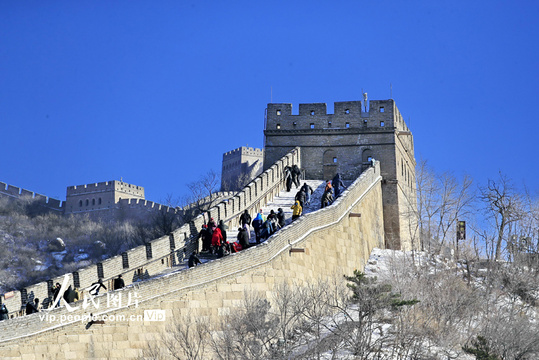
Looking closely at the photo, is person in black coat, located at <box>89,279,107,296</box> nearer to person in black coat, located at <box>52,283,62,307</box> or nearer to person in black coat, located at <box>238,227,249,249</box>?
person in black coat, located at <box>52,283,62,307</box>

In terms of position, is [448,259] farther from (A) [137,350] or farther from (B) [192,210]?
(B) [192,210]

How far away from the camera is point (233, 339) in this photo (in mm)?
19625

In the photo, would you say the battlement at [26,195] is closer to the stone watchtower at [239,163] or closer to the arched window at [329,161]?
the stone watchtower at [239,163]

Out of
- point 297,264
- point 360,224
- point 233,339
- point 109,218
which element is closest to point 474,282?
point 360,224

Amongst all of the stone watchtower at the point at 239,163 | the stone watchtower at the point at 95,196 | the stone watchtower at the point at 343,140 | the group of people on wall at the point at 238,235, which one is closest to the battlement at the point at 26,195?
the stone watchtower at the point at 95,196

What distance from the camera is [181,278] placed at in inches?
839

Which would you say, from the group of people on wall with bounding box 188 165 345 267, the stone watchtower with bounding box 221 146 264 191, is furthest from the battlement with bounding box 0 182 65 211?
the group of people on wall with bounding box 188 165 345 267

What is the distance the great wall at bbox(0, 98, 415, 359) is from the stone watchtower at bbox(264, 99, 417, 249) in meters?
7.78

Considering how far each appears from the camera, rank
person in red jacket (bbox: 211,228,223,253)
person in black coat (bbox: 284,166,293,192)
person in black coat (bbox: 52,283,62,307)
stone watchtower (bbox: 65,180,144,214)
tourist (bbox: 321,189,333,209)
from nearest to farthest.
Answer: person in black coat (bbox: 52,283,62,307) → person in red jacket (bbox: 211,228,223,253) → tourist (bbox: 321,189,333,209) → person in black coat (bbox: 284,166,293,192) → stone watchtower (bbox: 65,180,144,214)

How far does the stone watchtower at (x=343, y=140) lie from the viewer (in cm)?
3919

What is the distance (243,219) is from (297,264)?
2894 mm

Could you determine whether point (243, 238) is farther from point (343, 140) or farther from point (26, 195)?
point (26, 195)

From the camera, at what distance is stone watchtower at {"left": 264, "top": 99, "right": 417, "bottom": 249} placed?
3919 cm

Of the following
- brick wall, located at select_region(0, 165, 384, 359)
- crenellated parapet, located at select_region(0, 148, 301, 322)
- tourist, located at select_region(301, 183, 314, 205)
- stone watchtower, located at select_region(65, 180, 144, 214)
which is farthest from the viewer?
stone watchtower, located at select_region(65, 180, 144, 214)
